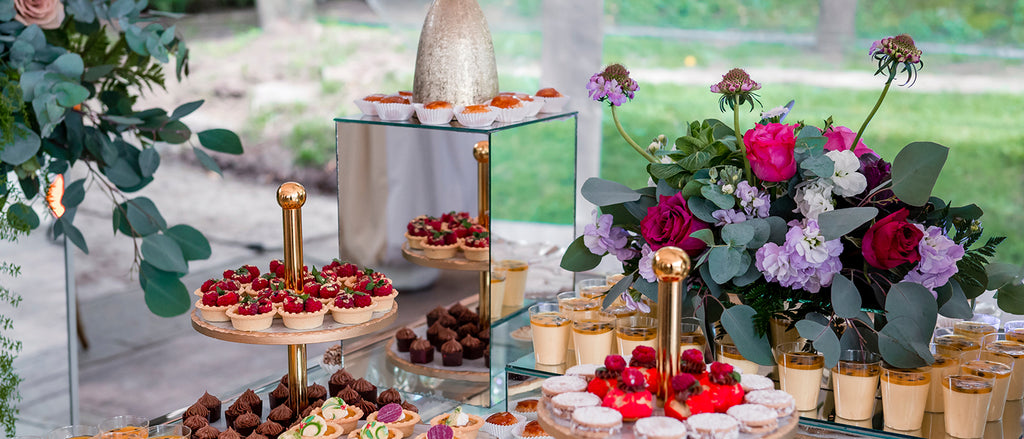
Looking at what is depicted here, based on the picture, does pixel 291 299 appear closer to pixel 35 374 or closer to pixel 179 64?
pixel 179 64

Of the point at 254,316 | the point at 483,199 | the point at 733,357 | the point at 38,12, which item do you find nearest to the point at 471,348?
the point at 483,199

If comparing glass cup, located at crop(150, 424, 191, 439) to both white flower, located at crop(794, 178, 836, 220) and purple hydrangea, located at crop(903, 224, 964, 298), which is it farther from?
purple hydrangea, located at crop(903, 224, 964, 298)

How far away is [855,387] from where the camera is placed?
1.20 metres

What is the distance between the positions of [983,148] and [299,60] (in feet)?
15.6

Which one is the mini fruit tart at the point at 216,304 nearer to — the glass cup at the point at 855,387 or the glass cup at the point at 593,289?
the glass cup at the point at 593,289

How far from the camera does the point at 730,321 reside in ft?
4.07

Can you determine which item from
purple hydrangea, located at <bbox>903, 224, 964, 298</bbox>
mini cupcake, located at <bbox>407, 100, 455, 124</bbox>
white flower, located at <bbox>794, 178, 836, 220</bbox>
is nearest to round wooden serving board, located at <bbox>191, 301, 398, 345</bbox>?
mini cupcake, located at <bbox>407, 100, 455, 124</bbox>

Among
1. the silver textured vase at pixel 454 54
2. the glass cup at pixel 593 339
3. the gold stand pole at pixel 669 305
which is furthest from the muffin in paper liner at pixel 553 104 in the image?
the gold stand pole at pixel 669 305

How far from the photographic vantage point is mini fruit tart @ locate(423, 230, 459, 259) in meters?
1.83

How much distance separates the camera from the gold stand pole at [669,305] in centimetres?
95

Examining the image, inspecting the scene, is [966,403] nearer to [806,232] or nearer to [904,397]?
[904,397]

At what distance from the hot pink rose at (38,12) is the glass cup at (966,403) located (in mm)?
1586

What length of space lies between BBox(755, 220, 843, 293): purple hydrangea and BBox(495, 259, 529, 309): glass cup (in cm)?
65

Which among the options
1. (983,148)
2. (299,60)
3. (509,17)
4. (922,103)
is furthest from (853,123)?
(299,60)
